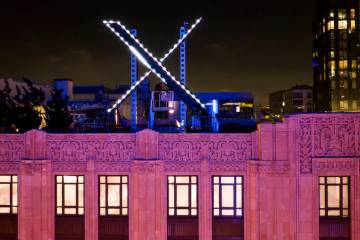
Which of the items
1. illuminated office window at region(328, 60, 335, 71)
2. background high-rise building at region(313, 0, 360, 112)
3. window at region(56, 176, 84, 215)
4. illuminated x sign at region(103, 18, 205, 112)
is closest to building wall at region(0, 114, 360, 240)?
window at region(56, 176, 84, 215)

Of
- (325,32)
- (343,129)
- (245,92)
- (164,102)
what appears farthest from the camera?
(325,32)

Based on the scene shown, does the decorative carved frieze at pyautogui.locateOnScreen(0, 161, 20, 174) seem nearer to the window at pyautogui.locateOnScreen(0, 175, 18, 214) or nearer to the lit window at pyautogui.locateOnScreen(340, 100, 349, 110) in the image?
the window at pyautogui.locateOnScreen(0, 175, 18, 214)

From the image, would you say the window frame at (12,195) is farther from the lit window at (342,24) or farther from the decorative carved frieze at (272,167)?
the lit window at (342,24)

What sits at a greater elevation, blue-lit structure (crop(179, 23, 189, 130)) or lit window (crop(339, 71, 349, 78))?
lit window (crop(339, 71, 349, 78))

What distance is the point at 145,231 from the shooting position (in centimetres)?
1956

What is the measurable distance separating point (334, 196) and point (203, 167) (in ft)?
20.1

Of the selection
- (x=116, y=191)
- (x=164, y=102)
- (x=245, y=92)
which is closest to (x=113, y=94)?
(x=245, y=92)

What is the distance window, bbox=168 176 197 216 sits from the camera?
64.4 feet

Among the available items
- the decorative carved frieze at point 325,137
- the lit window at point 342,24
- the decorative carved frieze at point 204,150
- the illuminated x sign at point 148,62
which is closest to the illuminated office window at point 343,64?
the lit window at point 342,24

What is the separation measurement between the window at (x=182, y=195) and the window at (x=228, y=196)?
3.23ft

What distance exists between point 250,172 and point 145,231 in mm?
5607

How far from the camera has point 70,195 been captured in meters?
20.1

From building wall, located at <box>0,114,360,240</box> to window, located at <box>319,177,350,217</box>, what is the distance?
1.10ft

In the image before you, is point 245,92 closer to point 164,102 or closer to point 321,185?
point 164,102
